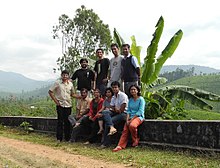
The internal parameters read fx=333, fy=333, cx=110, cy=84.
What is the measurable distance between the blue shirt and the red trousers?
0.37ft

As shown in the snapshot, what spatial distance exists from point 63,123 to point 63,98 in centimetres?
67

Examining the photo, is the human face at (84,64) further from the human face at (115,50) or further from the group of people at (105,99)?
the human face at (115,50)

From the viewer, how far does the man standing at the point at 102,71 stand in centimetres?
762

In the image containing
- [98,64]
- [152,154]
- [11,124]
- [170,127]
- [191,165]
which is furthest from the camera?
[11,124]

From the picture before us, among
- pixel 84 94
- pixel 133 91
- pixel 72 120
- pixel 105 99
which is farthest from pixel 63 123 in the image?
pixel 133 91

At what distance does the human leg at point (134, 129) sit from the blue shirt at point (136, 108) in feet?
0.37

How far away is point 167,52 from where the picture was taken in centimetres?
865

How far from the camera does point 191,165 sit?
469 centimetres

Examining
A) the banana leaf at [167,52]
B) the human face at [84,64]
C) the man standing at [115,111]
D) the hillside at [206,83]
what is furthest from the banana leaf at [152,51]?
the hillside at [206,83]

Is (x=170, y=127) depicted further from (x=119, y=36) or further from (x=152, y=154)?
(x=119, y=36)

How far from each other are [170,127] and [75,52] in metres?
9.92

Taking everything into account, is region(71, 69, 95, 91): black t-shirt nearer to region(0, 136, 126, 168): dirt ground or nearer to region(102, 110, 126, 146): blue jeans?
region(102, 110, 126, 146): blue jeans

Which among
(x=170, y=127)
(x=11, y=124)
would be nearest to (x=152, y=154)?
(x=170, y=127)

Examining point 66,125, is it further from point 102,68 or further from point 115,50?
point 115,50
